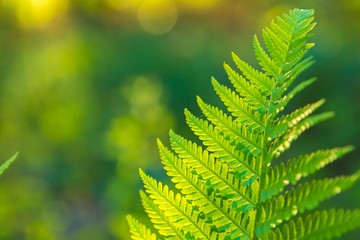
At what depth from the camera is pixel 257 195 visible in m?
0.80

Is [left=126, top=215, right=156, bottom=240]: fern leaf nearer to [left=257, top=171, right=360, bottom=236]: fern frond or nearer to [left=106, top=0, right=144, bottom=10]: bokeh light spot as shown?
[left=257, top=171, right=360, bottom=236]: fern frond

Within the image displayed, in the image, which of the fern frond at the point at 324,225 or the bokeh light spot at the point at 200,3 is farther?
the bokeh light spot at the point at 200,3

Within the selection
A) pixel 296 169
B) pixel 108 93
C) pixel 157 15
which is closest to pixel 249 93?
pixel 296 169

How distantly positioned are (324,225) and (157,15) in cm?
1071

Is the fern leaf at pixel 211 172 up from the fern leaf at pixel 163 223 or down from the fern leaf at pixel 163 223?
up

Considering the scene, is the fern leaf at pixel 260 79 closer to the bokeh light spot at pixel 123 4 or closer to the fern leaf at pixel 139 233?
the fern leaf at pixel 139 233

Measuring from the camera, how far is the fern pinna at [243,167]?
77cm

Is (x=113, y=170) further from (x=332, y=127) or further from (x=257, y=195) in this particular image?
(x=257, y=195)

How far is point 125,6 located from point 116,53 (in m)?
2.53

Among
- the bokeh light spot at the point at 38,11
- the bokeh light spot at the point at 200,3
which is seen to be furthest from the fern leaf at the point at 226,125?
the bokeh light spot at the point at 200,3

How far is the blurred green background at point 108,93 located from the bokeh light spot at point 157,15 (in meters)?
0.05

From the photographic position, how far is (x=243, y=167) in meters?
0.81

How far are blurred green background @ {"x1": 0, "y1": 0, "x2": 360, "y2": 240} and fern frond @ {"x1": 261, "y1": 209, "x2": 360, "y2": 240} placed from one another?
279cm

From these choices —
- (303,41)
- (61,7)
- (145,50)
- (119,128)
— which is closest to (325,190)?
(303,41)
